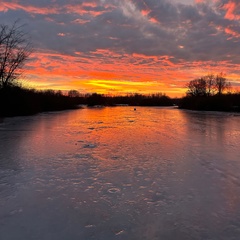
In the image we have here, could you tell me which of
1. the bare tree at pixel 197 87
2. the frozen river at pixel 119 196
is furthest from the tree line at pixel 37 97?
the frozen river at pixel 119 196

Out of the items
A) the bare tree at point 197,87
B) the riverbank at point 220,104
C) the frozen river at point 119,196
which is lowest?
the frozen river at point 119,196

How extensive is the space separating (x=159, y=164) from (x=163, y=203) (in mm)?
2175

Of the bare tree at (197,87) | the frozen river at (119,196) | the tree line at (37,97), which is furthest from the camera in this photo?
the bare tree at (197,87)

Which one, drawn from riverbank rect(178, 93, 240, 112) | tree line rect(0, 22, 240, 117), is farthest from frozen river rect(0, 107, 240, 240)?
riverbank rect(178, 93, 240, 112)

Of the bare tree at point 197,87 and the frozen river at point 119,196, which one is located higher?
the bare tree at point 197,87

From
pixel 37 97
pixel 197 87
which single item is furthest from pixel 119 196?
pixel 197 87

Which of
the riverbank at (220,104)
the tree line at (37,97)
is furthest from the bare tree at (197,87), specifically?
the riverbank at (220,104)

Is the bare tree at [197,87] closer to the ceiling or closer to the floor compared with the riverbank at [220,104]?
closer to the ceiling

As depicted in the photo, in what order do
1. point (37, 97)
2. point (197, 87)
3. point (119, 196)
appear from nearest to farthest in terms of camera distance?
point (119, 196) < point (37, 97) < point (197, 87)

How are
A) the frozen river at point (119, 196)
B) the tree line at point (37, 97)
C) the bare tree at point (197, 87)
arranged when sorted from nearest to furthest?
1. the frozen river at point (119, 196)
2. the tree line at point (37, 97)
3. the bare tree at point (197, 87)

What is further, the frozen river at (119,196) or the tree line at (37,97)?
the tree line at (37,97)

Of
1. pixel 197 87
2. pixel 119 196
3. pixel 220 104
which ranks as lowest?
pixel 119 196

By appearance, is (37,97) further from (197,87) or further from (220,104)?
(197,87)

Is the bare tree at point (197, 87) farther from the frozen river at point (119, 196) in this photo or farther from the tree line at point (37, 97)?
the frozen river at point (119, 196)
